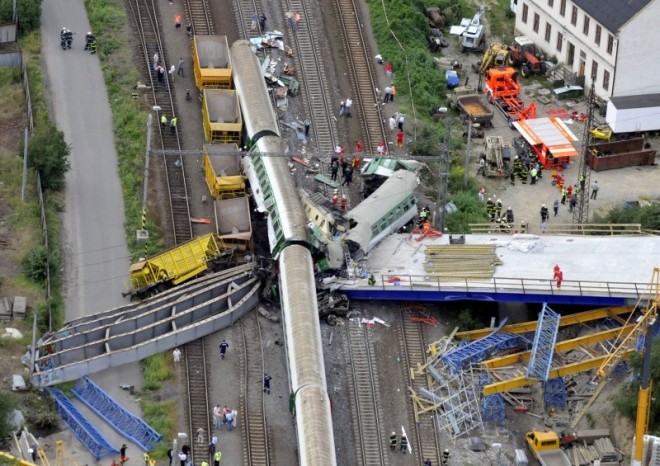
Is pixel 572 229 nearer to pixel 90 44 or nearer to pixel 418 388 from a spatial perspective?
pixel 418 388

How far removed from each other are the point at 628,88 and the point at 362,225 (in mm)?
24360

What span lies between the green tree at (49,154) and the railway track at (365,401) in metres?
19.6

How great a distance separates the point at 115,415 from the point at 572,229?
95.8 ft

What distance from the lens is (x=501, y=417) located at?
337ft

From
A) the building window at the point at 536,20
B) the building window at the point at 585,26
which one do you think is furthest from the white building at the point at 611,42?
the building window at the point at 536,20

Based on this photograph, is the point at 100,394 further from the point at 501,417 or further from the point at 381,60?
the point at 381,60

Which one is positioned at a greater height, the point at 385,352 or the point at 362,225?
the point at 362,225

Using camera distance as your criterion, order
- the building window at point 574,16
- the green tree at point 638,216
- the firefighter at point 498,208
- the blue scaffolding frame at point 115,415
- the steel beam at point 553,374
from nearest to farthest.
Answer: the blue scaffolding frame at point 115,415
the steel beam at point 553,374
the green tree at point 638,216
the firefighter at point 498,208
the building window at point 574,16

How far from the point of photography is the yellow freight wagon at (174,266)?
355 feet

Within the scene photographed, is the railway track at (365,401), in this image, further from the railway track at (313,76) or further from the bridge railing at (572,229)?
the railway track at (313,76)

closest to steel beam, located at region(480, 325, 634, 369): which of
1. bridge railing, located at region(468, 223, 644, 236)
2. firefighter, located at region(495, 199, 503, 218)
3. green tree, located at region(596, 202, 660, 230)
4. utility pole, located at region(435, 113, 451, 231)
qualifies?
bridge railing, located at region(468, 223, 644, 236)

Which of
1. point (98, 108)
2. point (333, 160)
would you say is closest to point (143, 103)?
point (98, 108)

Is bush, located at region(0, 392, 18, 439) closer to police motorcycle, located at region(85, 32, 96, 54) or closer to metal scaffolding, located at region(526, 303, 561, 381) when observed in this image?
metal scaffolding, located at region(526, 303, 561, 381)

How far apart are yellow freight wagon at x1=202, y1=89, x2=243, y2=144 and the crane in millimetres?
25955
